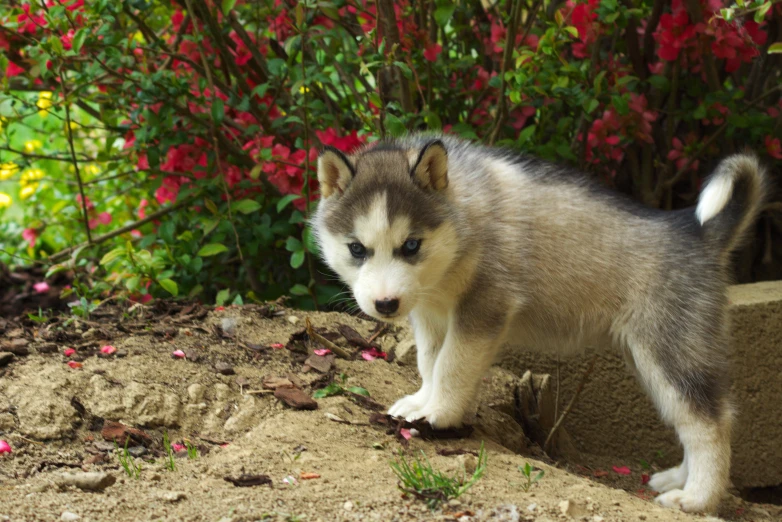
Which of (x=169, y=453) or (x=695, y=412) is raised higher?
(x=169, y=453)

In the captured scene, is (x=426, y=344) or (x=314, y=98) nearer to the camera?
(x=426, y=344)

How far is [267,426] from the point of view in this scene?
3799 millimetres

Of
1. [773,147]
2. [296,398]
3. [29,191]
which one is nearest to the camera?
[296,398]

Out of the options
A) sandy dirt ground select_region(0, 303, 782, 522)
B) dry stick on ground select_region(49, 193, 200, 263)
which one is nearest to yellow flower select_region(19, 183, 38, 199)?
dry stick on ground select_region(49, 193, 200, 263)

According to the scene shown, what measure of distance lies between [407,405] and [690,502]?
1407mm

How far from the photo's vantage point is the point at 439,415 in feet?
13.0

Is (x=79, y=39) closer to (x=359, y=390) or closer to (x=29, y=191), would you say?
(x=359, y=390)

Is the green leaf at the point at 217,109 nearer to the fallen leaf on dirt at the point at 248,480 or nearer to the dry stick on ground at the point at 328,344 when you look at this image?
the dry stick on ground at the point at 328,344

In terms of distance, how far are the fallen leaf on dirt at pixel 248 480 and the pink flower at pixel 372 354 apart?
1679 millimetres

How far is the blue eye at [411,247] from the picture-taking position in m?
3.77

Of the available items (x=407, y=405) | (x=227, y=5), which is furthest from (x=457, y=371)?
(x=227, y=5)

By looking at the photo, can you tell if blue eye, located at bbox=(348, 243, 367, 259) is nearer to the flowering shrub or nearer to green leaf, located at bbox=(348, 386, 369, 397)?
green leaf, located at bbox=(348, 386, 369, 397)

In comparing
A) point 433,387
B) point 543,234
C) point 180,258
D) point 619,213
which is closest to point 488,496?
point 433,387

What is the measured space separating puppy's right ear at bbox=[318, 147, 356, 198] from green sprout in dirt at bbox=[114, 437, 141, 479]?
58.1 inches
